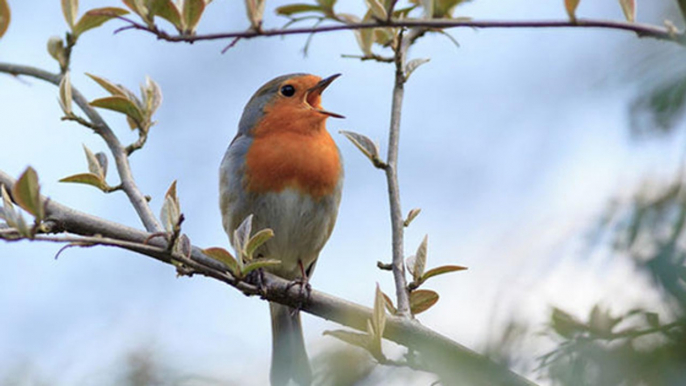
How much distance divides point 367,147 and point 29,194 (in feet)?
3.61

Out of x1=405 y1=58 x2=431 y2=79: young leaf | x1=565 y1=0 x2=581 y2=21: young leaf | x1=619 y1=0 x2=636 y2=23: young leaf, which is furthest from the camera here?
x1=405 y1=58 x2=431 y2=79: young leaf

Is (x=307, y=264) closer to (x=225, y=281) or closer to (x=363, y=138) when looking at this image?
(x=363, y=138)

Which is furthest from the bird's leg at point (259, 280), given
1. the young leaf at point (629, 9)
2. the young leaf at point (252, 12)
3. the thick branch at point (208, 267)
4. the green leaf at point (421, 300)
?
the young leaf at point (629, 9)

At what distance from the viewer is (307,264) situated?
4.55 metres

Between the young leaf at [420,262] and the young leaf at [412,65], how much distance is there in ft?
1.93

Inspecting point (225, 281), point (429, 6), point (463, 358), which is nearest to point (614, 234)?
point (463, 358)

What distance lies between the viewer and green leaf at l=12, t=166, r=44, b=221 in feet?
5.86

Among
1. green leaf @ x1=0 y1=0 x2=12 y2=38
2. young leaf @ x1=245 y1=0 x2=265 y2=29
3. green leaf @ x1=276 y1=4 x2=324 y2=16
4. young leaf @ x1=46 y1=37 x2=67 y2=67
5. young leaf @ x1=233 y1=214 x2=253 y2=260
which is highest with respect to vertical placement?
green leaf @ x1=276 y1=4 x2=324 y2=16

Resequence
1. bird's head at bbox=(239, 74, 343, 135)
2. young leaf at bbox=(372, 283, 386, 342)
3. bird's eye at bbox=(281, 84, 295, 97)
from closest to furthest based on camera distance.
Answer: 1. young leaf at bbox=(372, 283, 386, 342)
2. bird's head at bbox=(239, 74, 343, 135)
3. bird's eye at bbox=(281, 84, 295, 97)

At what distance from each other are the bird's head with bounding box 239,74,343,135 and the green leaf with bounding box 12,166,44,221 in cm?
262

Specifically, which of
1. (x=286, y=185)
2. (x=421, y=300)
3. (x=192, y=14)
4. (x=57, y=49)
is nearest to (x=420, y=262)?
(x=421, y=300)

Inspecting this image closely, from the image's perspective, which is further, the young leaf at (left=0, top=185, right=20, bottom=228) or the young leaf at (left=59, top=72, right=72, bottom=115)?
the young leaf at (left=59, top=72, right=72, bottom=115)

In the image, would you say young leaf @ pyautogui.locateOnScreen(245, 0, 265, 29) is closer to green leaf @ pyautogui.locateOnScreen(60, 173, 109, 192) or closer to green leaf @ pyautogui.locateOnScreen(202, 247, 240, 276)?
green leaf @ pyautogui.locateOnScreen(202, 247, 240, 276)

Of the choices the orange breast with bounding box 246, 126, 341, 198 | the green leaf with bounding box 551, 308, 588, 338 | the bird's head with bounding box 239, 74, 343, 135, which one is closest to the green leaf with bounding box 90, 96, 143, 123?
the orange breast with bounding box 246, 126, 341, 198
